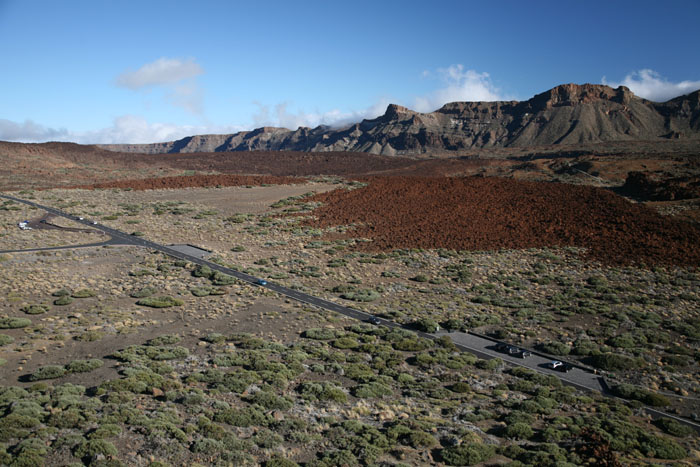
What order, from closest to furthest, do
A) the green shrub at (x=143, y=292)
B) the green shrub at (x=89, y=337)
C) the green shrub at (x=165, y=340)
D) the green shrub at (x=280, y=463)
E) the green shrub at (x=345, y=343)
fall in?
the green shrub at (x=280, y=463), the green shrub at (x=89, y=337), the green shrub at (x=165, y=340), the green shrub at (x=345, y=343), the green shrub at (x=143, y=292)

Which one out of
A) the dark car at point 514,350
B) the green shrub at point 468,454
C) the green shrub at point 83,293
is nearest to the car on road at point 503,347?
the dark car at point 514,350

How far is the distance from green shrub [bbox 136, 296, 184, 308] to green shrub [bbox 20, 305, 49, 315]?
5549 mm

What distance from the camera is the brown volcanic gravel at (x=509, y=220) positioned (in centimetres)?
5035

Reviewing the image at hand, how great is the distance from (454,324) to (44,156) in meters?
140

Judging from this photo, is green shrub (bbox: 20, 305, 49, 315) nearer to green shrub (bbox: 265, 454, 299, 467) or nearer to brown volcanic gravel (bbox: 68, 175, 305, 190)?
green shrub (bbox: 265, 454, 299, 467)

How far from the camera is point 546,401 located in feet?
69.3

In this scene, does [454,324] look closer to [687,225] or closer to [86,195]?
[687,225]

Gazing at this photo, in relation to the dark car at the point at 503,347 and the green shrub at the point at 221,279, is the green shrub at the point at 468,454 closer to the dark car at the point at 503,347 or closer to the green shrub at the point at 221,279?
the dark car at the point at 503,347

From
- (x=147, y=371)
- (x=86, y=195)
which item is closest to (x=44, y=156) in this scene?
(x=86, y=195)

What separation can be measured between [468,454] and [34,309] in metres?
27.4

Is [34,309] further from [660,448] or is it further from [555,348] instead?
[660,448]

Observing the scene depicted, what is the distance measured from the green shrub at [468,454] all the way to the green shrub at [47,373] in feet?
53.6

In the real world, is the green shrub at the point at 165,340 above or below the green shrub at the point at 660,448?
above

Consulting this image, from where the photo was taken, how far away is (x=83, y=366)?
848 inches
